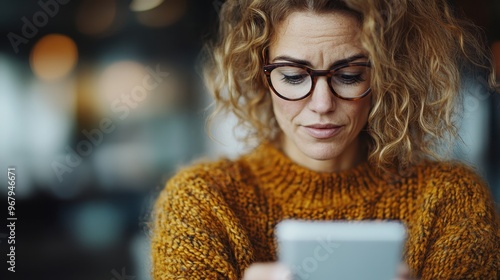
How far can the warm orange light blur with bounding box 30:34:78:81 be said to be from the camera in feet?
4.69

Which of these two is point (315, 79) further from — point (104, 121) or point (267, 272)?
point (104, 121)

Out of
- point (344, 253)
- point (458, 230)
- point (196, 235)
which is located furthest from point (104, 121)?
point (458, 230)

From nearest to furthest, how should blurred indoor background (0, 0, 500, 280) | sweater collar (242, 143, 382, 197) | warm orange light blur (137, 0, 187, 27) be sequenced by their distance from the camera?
sweater collar (242, 143, 382, 197), blurred indoor background (0, 0, 500, 280), warm orange light blur (137, 0, 187, 27)

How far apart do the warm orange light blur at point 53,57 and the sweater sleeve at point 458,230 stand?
940 mm

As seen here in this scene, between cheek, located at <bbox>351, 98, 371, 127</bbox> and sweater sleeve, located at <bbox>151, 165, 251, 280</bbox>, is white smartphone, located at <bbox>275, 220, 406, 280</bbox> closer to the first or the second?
sweater sleeve, located at <bbox>151, 165, 251, 280</bbox>

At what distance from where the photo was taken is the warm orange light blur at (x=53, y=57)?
1.43m

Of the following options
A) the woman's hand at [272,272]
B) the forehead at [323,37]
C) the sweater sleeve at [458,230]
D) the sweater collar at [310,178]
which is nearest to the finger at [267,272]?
the woman's hand at [272,272]

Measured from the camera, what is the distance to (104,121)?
1496 millimetres

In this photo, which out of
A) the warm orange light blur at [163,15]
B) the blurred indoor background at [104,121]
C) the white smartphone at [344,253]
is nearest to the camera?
the white smartphone at [344,253]

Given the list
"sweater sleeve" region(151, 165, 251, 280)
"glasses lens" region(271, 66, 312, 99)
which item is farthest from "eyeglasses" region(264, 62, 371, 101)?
"sweater sleeve" region(151, 165, 251, 280)

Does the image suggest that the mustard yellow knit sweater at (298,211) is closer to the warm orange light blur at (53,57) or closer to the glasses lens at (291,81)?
the glasses lens at (291,81)

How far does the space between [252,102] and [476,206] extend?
523 millimetres

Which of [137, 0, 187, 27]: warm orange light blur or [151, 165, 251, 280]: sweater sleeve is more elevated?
[137, 0, 187, 27]: warm orange light blur

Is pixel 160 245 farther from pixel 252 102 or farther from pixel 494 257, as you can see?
pixel 494 257
